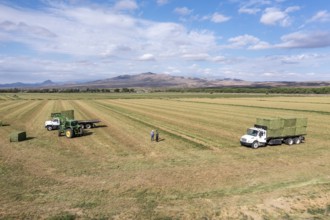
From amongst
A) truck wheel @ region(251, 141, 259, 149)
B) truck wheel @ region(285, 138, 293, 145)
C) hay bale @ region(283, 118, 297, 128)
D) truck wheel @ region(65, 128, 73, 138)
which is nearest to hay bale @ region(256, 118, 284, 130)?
hay bale @ region(283, 118, 297, 128)

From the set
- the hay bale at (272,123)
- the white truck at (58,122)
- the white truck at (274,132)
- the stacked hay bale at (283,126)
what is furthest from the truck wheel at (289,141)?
the white truck at (58,122)

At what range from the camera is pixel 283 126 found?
34.7m

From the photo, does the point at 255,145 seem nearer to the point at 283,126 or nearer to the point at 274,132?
the point at 274,132

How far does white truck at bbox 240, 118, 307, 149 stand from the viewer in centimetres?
3316

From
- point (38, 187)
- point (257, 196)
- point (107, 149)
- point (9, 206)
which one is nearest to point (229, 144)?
point (107, 149)

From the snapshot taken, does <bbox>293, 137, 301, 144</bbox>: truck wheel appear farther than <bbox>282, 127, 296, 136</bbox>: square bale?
Yes

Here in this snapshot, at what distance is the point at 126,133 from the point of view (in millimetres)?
41500

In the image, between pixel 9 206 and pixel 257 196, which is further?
A: pixel 257 196

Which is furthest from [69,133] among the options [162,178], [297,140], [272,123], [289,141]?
[297,140]

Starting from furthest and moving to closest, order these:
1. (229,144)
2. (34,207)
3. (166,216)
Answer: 1. (229,144)
2. (34,207)
3. (166,216)

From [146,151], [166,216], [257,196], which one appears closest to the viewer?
[166,216]

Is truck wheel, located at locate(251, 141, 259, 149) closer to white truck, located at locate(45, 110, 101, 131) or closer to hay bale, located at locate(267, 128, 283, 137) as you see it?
hay bale, located at locate(267, 128, 283, 137)

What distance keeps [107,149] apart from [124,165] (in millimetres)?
6610

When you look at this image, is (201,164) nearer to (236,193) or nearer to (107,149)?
(236,193)
